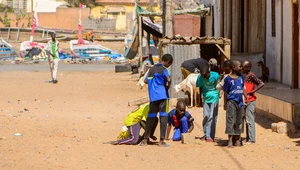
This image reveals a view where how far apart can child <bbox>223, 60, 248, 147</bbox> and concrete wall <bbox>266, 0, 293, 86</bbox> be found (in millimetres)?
6514

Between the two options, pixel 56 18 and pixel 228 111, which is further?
pixel 56 18

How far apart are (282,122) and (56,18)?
2233 inches

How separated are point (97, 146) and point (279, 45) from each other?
8977mm

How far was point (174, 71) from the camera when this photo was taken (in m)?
18.2

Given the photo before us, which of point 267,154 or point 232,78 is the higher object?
point 232,78

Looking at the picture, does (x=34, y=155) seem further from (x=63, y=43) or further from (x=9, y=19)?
(x=9, y=19)

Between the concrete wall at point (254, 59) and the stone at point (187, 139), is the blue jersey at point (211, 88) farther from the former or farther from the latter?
the concrete wall at point (254, 59)

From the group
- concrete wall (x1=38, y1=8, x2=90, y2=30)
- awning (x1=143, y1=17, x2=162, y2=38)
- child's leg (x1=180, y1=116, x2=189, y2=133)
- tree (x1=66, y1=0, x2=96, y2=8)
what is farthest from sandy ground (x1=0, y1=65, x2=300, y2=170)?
tree (x1=66, y1=0, x2=96, y2=8)

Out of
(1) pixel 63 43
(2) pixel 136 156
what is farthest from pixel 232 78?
(1) pixel 63 43

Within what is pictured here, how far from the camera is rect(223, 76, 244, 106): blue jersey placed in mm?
10742

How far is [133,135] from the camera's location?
11023 mm

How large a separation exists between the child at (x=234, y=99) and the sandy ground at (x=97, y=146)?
11.7 inches

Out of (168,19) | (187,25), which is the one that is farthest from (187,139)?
(187,25)

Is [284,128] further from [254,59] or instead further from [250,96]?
[254,59]
